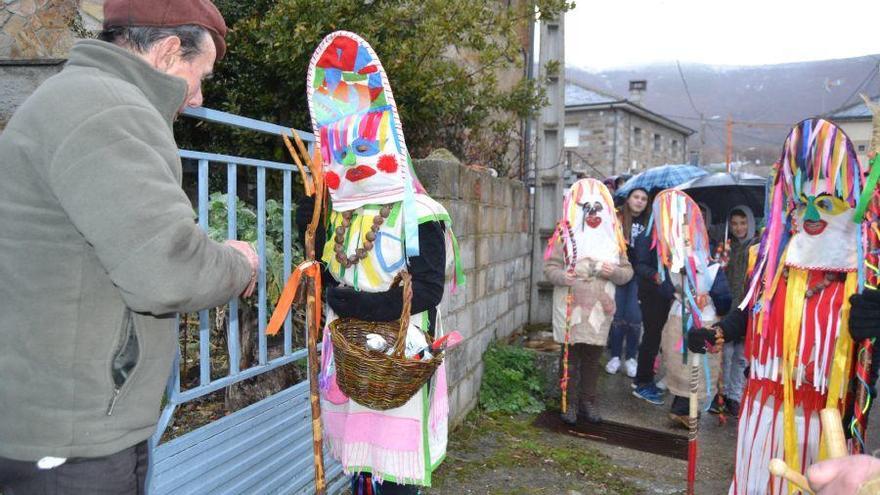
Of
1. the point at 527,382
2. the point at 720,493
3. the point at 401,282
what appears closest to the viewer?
the point at 401,282

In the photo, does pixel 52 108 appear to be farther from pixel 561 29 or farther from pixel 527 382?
pixel 561 29

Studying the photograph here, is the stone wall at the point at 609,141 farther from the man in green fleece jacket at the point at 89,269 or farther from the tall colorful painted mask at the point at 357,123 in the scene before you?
the man in green fleece jacket at the point at 89,269

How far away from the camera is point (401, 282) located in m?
2.42

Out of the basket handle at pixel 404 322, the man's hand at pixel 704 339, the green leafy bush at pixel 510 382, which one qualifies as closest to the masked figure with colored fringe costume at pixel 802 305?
the man's hand at pixel 704 339

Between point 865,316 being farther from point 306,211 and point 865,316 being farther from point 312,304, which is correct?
point 306,211

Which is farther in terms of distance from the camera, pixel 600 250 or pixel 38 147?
pixel 600 250

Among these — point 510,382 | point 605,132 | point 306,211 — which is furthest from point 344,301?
point 605,132

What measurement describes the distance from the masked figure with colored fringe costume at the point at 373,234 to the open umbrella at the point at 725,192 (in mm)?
5348

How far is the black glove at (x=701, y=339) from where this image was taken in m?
3.11

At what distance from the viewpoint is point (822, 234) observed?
8.66ft

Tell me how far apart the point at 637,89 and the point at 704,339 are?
118 ft

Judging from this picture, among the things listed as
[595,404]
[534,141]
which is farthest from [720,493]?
[534,141]

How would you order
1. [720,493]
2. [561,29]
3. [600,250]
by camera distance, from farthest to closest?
[561,29]
[600,250]
[720,493]

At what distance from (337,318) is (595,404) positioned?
11.0ft
